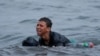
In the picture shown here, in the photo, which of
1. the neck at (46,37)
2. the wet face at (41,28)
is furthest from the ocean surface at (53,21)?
the wet face at (41,28)

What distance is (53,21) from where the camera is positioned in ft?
51.3

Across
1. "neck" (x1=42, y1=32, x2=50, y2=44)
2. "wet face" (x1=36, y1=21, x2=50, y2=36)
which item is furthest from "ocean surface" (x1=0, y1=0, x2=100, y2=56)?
"wet face" (x1=36, y1=21, x2=50, y2=36)

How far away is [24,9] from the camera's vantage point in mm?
18719

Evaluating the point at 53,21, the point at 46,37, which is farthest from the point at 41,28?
the point at 53,21

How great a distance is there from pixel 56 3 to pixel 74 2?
98cm

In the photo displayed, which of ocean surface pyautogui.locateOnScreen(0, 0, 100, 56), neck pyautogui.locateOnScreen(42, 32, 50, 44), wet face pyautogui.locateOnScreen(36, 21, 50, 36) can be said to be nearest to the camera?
wet face pyautogui.locateOnScreen(36, 21, 50, 36)

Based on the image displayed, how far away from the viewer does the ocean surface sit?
10.2 m

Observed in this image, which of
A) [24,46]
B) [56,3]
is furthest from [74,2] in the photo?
[24,46]

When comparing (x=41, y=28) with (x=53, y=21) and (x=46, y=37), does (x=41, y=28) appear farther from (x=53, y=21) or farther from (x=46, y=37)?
(x=53, y=21)

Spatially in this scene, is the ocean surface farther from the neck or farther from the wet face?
the wet face

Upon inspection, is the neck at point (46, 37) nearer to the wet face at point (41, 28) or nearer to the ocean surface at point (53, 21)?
the wet face at point (41, 28)

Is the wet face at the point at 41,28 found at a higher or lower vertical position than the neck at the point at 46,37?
higher

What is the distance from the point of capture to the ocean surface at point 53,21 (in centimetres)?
1016

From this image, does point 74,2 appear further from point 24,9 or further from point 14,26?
point 14,26
